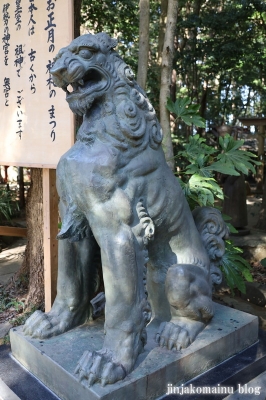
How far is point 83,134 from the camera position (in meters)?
1.66

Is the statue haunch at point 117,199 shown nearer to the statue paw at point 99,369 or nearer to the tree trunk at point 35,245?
the statue paw at point 99,369

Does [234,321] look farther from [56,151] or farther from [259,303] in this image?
[259,303]

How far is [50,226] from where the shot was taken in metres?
2.88

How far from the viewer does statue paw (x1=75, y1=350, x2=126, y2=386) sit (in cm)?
149

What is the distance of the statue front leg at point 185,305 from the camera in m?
1.77

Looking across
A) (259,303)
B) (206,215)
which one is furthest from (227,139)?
(259,303)

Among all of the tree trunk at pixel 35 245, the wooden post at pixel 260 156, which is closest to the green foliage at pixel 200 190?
the tree trunk at pixel 35 245

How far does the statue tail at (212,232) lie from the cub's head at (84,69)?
2.80ft

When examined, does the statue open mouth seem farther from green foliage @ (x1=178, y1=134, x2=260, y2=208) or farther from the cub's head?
green foliage @ (x1=178, y1=134, x2=260, y2=208)

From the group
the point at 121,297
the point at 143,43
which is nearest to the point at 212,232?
the point at 121,297

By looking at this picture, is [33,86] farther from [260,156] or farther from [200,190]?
[260,156]

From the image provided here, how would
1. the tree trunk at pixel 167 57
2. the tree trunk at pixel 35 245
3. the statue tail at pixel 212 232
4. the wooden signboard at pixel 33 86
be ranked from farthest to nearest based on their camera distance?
the tree trunk at pixel 35 245
the tree trunk at pixel 167 57
the wooden signboard at pixel 33 86
the statue tail at pixel 212 232

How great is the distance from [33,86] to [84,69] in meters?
1.32

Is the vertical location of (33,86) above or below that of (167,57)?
below
